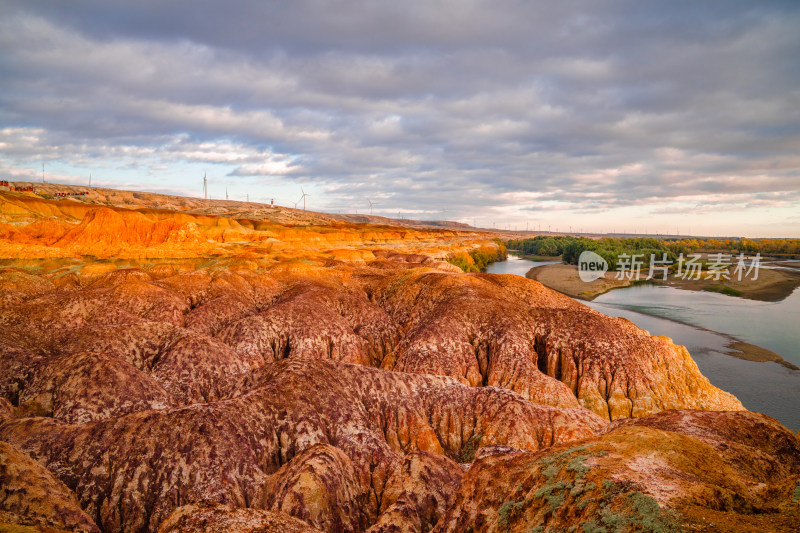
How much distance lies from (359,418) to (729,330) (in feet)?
271

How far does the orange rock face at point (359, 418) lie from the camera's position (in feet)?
34.3

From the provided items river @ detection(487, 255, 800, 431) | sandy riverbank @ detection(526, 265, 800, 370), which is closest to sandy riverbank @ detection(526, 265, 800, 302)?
sandy riverbank @ detection(526, 265, 800, 370)

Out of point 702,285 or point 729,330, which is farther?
point 702,285

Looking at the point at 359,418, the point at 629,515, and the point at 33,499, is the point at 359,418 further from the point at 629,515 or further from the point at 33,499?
the point at 629,515

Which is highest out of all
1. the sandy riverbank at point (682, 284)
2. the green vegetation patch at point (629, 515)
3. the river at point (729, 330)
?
the green vegetation patch at point (629, 515)

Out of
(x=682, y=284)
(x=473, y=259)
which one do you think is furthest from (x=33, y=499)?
(x=682, y=284)

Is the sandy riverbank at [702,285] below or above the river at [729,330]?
above

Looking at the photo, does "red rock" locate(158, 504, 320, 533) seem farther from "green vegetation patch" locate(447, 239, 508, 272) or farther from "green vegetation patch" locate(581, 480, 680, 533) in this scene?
"green vegetation patch" locate(447, 239, 508, 272)

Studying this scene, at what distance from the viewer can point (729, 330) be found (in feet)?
245

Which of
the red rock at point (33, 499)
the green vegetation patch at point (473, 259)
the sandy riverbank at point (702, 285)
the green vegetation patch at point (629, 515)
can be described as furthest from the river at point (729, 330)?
the red rock at point (33, 499)

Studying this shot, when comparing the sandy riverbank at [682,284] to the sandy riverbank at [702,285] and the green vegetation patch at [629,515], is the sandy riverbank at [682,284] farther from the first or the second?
the green vegetation patch at [629,515]

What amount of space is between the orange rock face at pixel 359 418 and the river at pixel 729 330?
2374 centimetres

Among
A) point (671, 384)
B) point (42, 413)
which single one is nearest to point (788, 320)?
point (671, 384)

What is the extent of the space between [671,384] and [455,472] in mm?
22844
